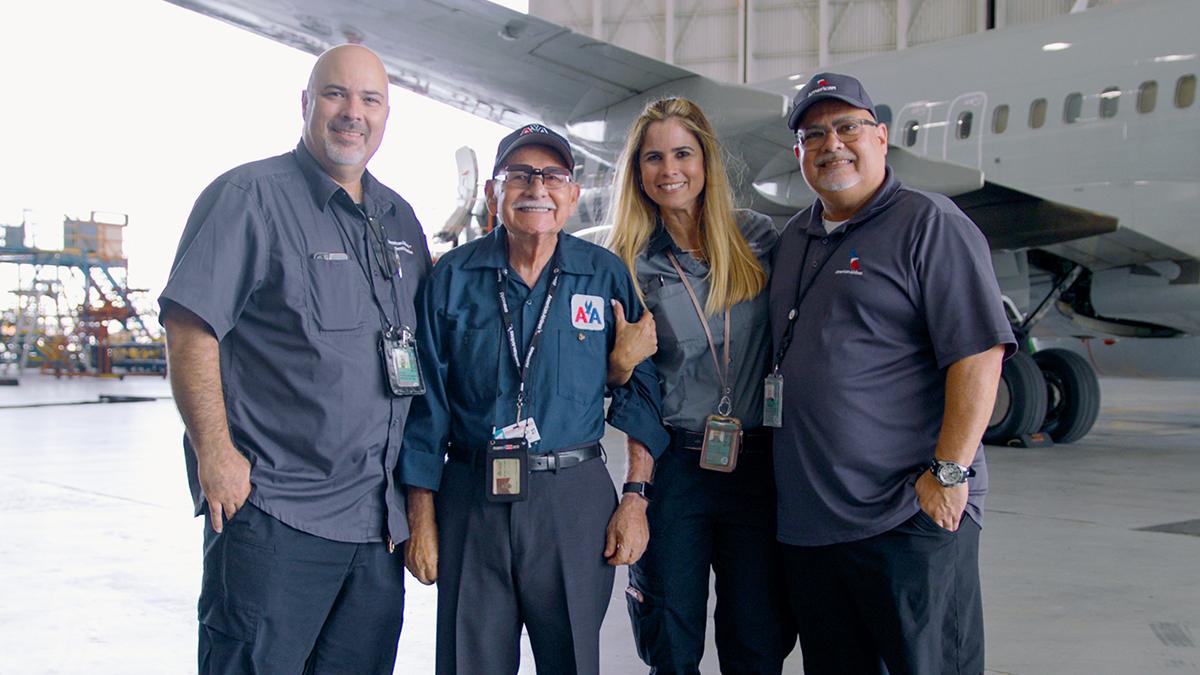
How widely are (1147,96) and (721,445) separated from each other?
7019 mm

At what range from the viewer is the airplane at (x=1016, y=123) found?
8.01m

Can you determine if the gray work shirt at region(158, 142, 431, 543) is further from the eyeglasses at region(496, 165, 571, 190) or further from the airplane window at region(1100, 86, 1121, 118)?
the airplane window at region(1100, 86, 1121, 118)

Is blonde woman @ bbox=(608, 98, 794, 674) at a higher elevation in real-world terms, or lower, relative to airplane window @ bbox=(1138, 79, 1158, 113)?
lower

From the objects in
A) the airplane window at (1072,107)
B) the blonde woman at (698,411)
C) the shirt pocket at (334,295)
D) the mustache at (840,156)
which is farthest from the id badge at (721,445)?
the airplane window at (1072,107)

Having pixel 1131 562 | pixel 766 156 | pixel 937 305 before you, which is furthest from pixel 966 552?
pixel 766 156

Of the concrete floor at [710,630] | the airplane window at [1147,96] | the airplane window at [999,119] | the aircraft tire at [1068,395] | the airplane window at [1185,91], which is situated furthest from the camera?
the aircraft tire at [1068,395]

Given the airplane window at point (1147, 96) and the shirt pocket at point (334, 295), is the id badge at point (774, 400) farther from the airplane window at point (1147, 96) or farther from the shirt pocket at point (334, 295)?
the airplane window at point (1147, 96)

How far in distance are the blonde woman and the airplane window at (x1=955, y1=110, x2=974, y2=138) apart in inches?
291

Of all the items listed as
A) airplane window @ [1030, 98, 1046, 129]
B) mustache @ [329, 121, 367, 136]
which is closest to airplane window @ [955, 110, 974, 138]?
airplane window @ [1030, 98, 1046, 129]

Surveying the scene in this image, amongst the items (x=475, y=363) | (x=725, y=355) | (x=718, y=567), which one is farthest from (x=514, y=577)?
(x=725, y=355)

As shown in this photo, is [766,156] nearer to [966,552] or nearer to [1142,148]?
[1142,148]

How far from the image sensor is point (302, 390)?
2438mm

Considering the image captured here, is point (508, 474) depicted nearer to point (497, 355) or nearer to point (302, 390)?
point (497, 355)

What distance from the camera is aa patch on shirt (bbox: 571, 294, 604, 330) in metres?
2.70
